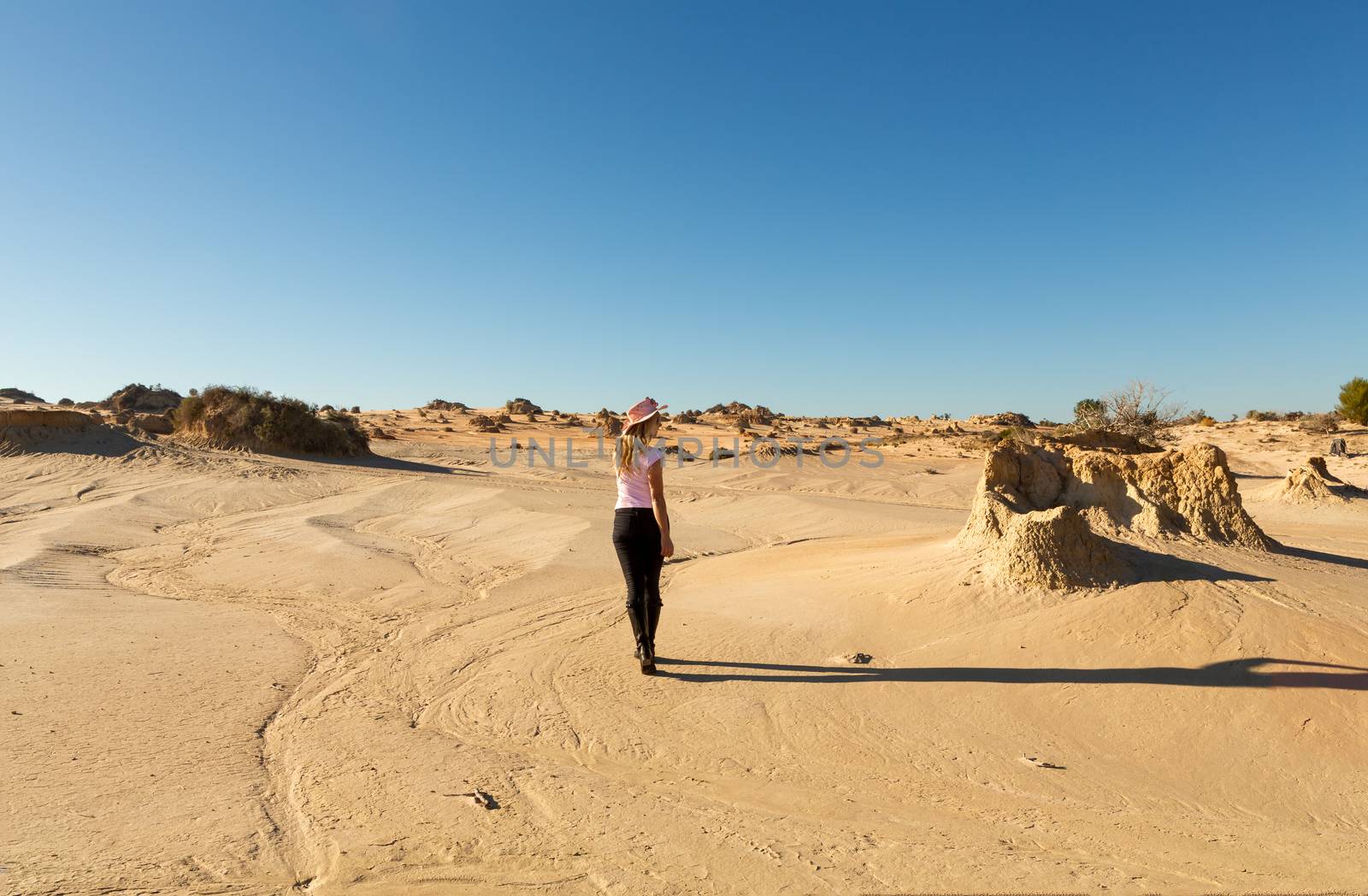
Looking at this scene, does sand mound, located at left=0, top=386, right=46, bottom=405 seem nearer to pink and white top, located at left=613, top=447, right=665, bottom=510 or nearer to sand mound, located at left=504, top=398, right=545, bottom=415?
sand mound, located at left=504, top=398, right=545, bottom=415

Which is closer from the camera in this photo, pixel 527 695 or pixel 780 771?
pixel 780 771

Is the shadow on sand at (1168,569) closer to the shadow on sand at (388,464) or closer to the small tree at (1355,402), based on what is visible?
the shadow on sand at (388,464)

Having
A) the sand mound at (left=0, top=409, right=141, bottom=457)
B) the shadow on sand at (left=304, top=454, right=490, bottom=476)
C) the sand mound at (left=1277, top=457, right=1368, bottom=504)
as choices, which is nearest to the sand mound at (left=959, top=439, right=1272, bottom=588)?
the sand mound at (left=1277, top=457, right=1368, bottom=504)

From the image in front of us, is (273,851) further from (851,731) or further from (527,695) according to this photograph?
(851,731)

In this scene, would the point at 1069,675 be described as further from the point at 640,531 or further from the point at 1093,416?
the point at 1093,416

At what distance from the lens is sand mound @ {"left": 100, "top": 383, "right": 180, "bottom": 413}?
30562 mm

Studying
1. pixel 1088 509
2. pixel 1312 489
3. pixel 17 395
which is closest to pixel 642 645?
pixel 1088 509

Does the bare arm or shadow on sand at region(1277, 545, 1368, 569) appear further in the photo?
shadow on sand at region(1277, 545, 1368, 569)

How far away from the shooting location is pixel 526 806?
119 inches

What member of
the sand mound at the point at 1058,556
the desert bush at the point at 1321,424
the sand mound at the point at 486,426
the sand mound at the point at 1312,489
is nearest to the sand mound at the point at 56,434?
the sand mound at the point at 486,426

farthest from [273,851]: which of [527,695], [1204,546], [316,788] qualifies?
[1204,546]

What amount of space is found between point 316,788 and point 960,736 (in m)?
2.89

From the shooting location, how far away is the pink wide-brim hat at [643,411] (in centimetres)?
485

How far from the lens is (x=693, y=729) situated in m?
3.91
